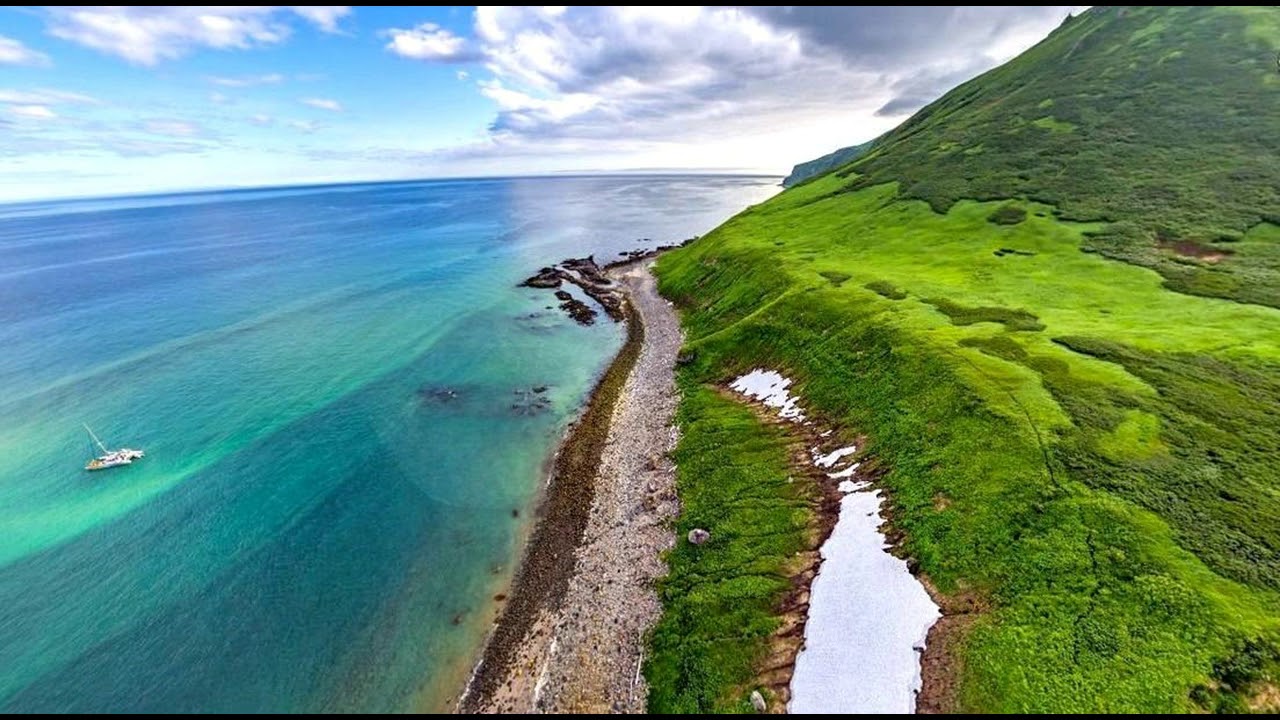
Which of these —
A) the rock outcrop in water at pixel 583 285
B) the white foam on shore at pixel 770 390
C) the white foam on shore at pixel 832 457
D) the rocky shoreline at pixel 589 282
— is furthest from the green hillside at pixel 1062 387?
the rocky shoreline at pixel 589 282

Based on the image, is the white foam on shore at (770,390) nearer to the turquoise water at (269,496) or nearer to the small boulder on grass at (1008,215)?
the turquoise water at (269,496)

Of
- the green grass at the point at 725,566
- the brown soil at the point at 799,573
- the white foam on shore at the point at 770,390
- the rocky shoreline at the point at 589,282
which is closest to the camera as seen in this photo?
the brown soil at the point at 799,573

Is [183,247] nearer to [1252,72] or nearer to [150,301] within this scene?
[150,301]

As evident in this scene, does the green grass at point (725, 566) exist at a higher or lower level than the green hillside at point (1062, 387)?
lower

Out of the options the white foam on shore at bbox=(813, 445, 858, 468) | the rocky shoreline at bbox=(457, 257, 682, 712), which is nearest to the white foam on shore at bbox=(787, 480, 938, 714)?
the white foam on shore at bbox=(813, 445, 858, 468)

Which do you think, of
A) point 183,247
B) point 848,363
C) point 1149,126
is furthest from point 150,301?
point 1149,126
